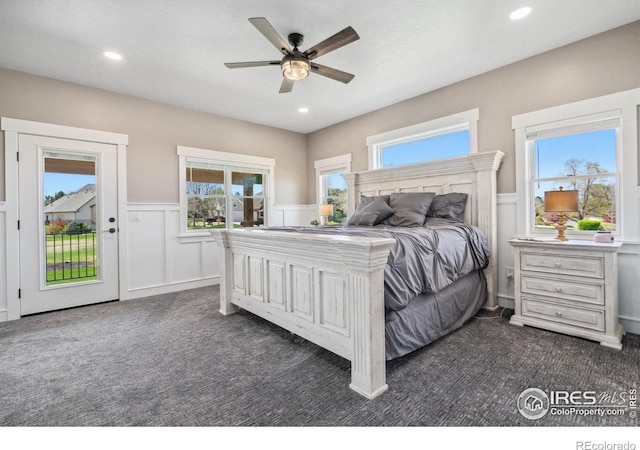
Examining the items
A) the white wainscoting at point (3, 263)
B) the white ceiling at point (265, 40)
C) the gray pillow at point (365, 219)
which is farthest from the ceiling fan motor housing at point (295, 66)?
the white wainscoting at point (3, 263)

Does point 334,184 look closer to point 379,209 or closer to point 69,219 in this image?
point 379,209

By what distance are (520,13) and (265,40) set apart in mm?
2114

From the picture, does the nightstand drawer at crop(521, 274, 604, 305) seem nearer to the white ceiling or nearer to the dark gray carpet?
the dark gray carpet

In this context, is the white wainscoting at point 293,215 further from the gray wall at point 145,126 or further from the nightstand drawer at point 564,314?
the nightstand drawer at point 564,314

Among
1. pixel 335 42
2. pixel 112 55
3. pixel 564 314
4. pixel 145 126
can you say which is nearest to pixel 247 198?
pixel 145 126

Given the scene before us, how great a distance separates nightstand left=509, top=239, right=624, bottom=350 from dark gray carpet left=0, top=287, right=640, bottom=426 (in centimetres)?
13

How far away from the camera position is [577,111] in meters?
2.77

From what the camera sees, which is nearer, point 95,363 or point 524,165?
point 95,363

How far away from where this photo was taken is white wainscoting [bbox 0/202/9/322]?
3.15 m

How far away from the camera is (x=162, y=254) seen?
13.7 feet

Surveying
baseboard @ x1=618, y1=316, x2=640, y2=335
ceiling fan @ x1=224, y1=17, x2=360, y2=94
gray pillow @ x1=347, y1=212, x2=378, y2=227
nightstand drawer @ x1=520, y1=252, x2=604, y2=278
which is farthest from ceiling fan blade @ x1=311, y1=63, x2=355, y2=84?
baseboard @ x1=618, y1=316, x2=640, y2=335

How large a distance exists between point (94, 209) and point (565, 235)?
524 cm

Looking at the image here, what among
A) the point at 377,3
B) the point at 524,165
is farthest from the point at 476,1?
the point at 524,165

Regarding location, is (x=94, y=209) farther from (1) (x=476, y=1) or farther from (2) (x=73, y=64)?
(1) (x=476, y=1)
